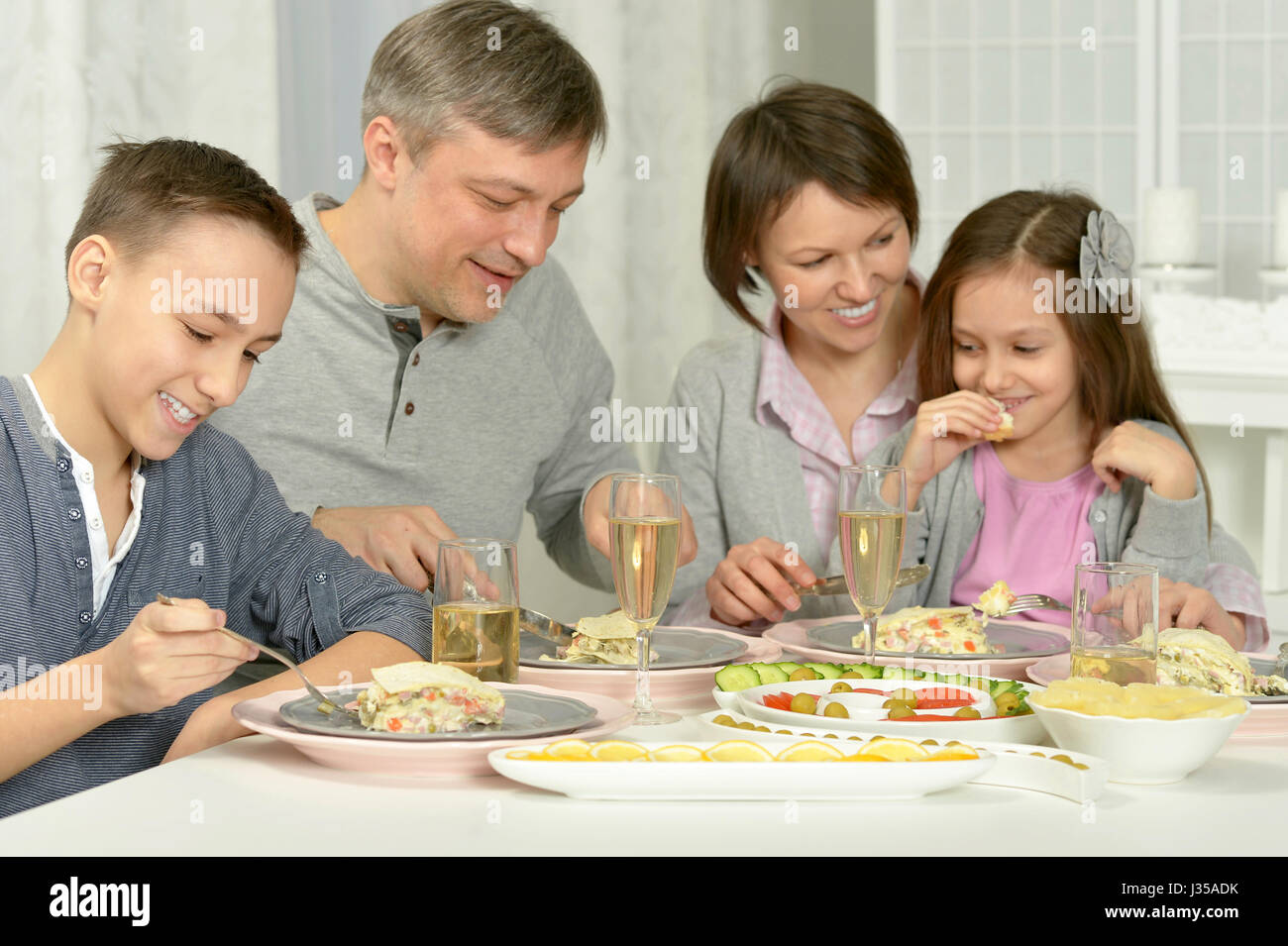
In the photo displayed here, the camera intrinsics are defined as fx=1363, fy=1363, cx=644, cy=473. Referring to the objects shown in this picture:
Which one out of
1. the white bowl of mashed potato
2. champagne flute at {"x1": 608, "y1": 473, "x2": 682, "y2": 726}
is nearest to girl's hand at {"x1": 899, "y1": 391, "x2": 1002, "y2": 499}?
champagne flute at {"x1": 608, "y1": 473, "x2": 682, "y2": 726}

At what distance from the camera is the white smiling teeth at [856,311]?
2.05m

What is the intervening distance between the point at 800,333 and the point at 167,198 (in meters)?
1.11

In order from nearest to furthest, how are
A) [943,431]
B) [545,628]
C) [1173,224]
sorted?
[545,628] < [943,431] < [1173,224]

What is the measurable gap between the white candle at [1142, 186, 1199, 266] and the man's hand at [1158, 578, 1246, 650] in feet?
6.40

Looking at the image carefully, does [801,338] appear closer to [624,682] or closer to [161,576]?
[624,682]

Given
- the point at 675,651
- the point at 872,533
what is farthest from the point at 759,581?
the point at 872,533

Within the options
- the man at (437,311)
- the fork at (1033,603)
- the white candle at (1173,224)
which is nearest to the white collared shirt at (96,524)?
the man at (437,311)

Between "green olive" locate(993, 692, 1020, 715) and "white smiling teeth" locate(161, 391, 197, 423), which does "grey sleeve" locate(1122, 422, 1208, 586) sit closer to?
"green olive" locate(993, 692, 1020, 715)

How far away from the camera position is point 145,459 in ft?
4.79

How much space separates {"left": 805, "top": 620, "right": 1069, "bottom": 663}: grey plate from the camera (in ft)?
4.56

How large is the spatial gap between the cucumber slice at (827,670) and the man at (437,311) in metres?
0.44

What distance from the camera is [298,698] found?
3.84ft
